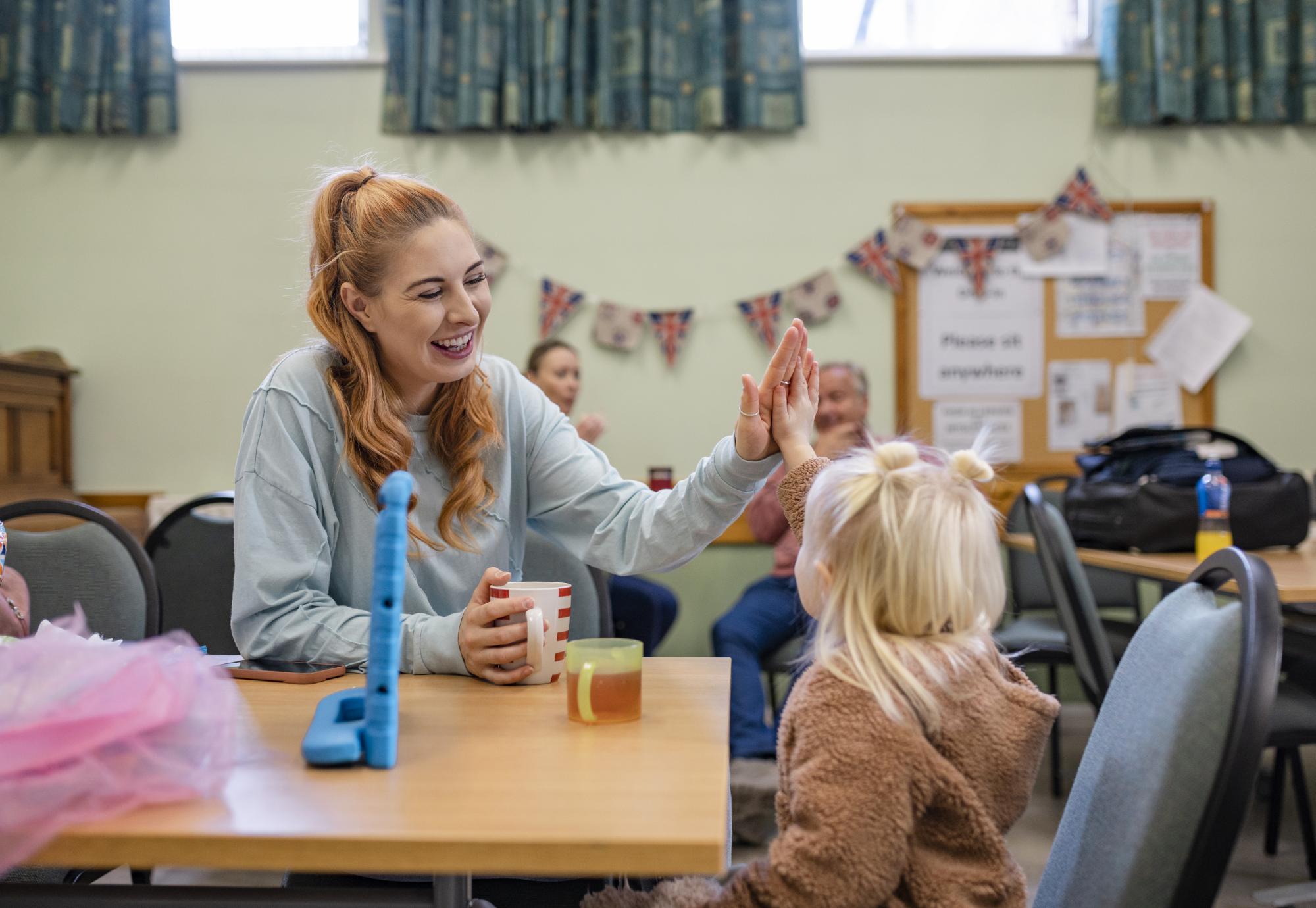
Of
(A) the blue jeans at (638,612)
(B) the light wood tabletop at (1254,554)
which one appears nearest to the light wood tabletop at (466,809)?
(B) the light wood tabletop at (1254,554)

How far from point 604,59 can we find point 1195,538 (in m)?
2.43

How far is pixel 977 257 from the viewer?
3760 millimetres

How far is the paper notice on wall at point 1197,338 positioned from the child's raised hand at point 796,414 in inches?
113

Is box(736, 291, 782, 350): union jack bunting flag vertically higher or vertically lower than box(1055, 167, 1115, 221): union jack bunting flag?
lower

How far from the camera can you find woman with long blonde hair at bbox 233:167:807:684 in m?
1.23

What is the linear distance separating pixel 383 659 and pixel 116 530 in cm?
116

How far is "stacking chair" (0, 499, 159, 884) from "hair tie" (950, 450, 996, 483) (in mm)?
1280

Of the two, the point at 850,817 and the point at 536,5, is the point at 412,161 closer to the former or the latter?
the point at 536,5

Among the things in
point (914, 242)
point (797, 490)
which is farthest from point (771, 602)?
point (797, 490)

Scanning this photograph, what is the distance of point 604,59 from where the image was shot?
3703mm

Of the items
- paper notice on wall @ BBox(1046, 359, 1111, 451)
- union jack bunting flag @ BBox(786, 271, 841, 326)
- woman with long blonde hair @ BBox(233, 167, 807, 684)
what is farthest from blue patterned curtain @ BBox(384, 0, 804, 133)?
woman with long blonde hair @ BBox(233, 167, 807, 684)

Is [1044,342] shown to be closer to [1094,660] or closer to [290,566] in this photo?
[1094,660]

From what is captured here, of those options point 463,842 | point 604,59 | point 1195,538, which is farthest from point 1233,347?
point 463,842

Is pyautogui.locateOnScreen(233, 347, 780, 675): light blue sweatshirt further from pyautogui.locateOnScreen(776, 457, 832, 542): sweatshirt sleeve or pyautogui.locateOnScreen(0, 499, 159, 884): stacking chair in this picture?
pyautogui.locateOnScreen(0, 499, 159, 884): stacking chair
